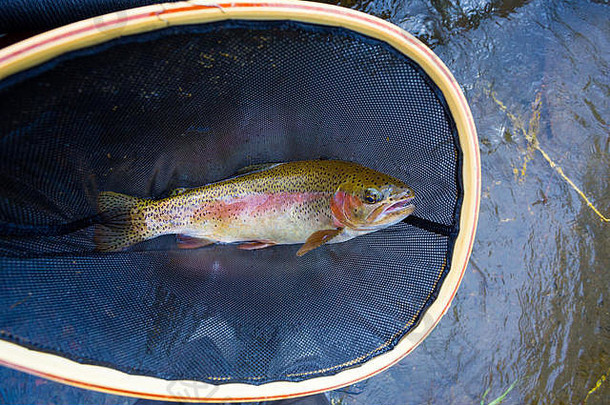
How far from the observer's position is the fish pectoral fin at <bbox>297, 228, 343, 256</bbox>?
1716 mm

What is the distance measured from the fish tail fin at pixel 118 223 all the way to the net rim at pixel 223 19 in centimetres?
55

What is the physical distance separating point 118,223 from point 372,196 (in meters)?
1.11

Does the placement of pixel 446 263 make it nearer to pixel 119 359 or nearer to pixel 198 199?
pixel 198 199

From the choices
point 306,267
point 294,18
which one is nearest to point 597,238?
point 306,267

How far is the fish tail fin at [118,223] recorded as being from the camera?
171 cm

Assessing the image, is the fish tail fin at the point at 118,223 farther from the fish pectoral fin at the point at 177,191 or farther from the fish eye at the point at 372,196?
the fish eye at the point at 372,196

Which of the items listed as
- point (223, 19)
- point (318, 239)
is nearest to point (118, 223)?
point (318, 239)

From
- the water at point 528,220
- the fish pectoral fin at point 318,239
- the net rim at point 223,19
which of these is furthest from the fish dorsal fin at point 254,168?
the water at point 528,220

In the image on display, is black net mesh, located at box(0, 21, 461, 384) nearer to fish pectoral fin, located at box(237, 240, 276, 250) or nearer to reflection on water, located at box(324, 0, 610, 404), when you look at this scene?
fish pectoral fin, located at box(237, 240, 276, 250)

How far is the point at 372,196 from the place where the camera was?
5.36 feet

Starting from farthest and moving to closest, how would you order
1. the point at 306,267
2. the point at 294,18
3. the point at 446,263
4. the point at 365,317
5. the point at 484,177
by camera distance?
the point at 484,177
the point at 306,267
the point at 365,317
the point at 446,263
the point at 294,18

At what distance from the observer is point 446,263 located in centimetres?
161

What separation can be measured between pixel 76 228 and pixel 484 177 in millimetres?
2156

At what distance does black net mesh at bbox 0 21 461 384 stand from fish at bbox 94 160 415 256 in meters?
0.08
